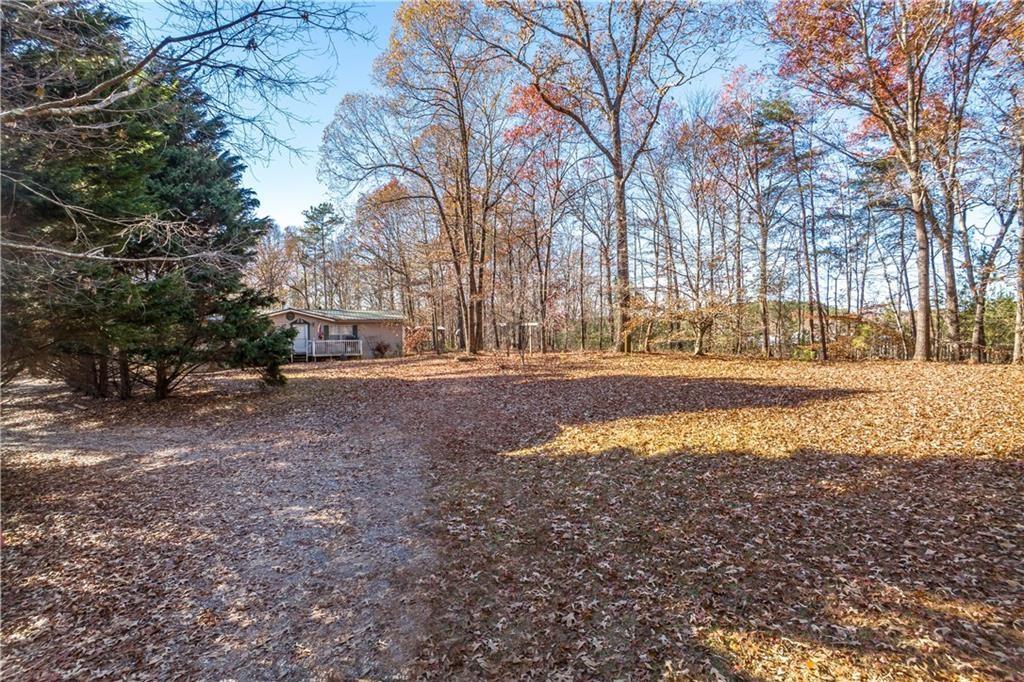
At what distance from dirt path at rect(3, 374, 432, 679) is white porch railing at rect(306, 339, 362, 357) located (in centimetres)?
1492

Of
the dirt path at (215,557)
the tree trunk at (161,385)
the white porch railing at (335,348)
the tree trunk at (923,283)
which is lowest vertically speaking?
the dirt path at (215,557)

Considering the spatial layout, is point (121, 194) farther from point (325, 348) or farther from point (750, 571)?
point (325, 348)

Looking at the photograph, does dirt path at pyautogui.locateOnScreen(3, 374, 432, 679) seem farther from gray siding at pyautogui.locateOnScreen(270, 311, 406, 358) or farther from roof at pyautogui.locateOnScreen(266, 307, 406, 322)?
gray siding at pyautogui.locateOnScreen(270, 311, 406, 358)

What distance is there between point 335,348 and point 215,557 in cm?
2059

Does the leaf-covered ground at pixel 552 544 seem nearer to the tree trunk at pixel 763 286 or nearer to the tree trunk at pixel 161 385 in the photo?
the tree trunk at pixel 161 385

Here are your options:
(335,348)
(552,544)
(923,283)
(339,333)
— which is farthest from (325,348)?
(923,283)

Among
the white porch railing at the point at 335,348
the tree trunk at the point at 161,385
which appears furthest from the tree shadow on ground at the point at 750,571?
the white porch railing at the point at 335,348

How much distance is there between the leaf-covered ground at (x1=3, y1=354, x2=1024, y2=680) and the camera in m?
3.12

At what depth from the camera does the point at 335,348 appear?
23.8m

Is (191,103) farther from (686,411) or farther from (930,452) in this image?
(930,452)

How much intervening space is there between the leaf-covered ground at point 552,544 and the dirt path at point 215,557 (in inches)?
1.3

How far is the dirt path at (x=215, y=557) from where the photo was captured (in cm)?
322

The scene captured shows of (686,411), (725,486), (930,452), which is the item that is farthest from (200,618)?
(930,452)

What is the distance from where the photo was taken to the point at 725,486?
5484 mm
